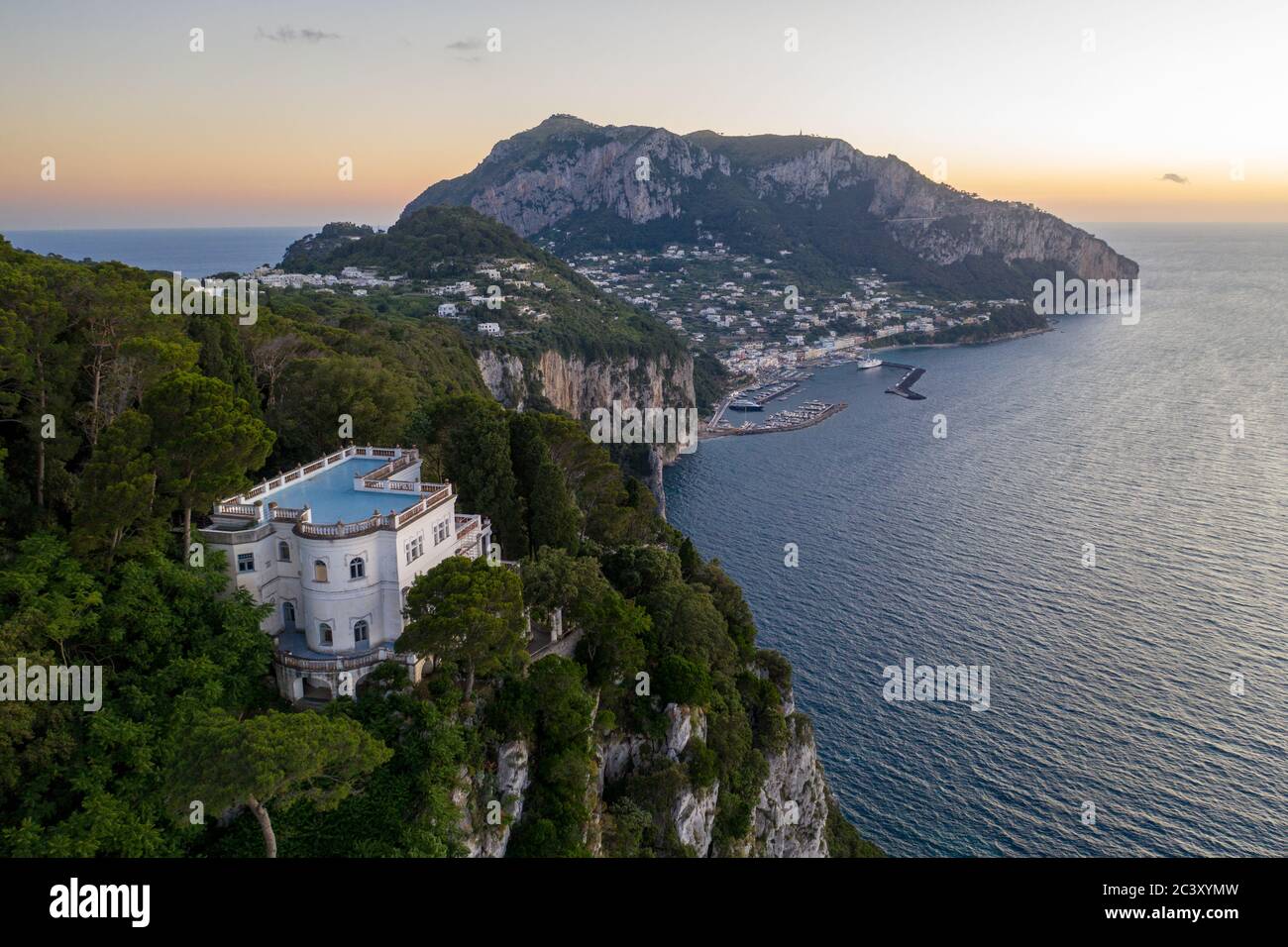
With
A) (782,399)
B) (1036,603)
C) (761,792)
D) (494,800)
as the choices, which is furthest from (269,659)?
(782,399)

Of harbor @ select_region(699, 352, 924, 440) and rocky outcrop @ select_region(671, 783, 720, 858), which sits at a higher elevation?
harbor @ select_region(699, 352, 924, 440)

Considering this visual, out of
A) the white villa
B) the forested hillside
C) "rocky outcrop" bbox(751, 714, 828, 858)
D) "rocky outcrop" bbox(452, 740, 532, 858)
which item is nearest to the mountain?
the forested hillside

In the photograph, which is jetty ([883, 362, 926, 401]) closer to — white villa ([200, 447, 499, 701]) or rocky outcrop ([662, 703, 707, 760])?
rocky outcrop ([662, 703, 707, 760])

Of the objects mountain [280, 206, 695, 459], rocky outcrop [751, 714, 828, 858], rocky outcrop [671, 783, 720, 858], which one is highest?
mountain [280, 206, 695, 459]

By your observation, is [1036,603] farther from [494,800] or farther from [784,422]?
[784,422]

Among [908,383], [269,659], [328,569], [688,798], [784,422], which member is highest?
[908,383]

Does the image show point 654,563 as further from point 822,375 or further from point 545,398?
point 822,375
